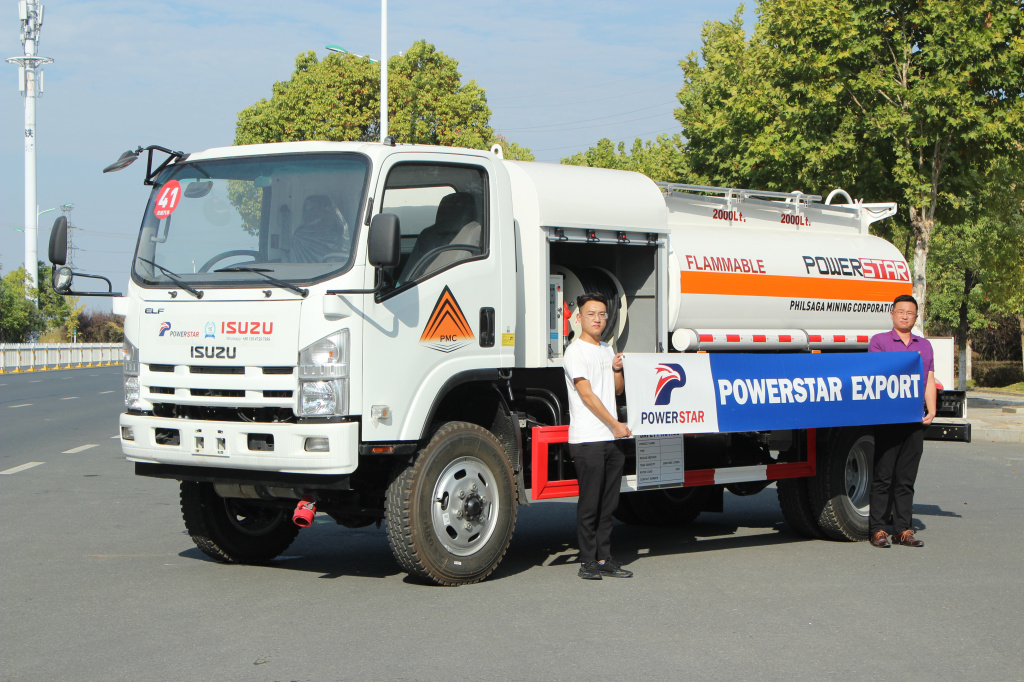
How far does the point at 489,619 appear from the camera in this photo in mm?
6305

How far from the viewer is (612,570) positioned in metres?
7.58

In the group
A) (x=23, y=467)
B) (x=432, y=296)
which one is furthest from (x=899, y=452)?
(x=23, y=467)

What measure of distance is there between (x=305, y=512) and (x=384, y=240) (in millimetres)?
1752

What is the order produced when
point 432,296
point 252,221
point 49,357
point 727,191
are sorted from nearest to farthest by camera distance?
point 432,296
point 252,221
point 727,191
point 49,357

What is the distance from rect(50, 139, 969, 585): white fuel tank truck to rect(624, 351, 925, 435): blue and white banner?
271 millimetres

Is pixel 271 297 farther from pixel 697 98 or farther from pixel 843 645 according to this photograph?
pixel 697 98

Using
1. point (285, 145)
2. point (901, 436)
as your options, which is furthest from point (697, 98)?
point (285, 145)

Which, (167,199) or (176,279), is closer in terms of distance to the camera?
(176,279)

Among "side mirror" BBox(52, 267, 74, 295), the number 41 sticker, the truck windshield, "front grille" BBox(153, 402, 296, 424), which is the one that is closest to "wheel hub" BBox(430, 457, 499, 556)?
"front grille" BBox(153, 402, 296, 424)

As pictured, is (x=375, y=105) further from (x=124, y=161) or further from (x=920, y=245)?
(x=124, y=161)

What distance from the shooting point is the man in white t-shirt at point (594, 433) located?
736cm

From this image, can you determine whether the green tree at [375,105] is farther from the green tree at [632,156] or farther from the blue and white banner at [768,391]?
the blue and white banner at [768,391]

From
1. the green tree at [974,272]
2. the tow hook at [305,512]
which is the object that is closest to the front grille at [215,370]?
the tow hook at [305,512]

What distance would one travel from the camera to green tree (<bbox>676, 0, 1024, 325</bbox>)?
21.7 metres
